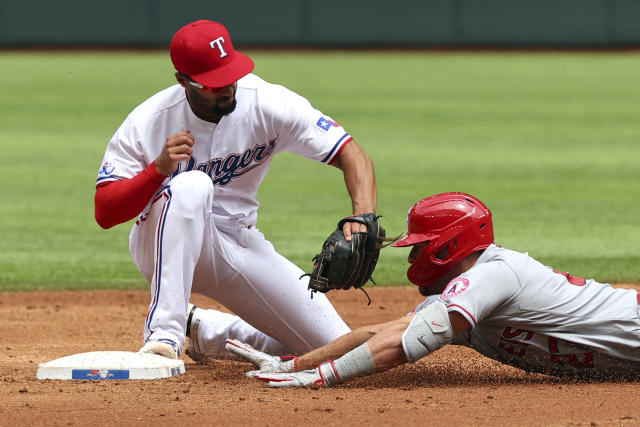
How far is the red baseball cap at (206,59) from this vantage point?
188 inches

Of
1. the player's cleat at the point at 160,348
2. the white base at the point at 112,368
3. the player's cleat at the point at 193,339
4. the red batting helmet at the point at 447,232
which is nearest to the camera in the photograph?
the red batting helmet at the point at 447,232

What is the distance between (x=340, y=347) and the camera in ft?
14.8

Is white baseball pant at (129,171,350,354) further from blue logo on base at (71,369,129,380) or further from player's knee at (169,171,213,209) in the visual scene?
blue logo on base at (71,369,129,380)

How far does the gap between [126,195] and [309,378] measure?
1.11 m

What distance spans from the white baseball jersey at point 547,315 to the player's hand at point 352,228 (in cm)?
56

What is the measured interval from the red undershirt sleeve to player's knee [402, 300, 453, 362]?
129cm

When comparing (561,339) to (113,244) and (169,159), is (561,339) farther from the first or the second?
(113,244)

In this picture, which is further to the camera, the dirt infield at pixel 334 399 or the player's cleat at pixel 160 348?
the player's cleat at pixel 160 348

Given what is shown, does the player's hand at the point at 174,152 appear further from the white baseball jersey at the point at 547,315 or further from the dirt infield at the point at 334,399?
the white baseball jersey at the point at 547,315

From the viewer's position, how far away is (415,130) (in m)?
16.9

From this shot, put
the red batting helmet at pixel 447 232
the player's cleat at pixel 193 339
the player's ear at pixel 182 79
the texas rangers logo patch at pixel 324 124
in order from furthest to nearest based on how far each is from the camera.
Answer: the player's cleat at pixel 193 339, the texas rangers logo patch at pixel 324 124, the player's ear at pixel 182 79, the red batting helmet at pixel 447 232
